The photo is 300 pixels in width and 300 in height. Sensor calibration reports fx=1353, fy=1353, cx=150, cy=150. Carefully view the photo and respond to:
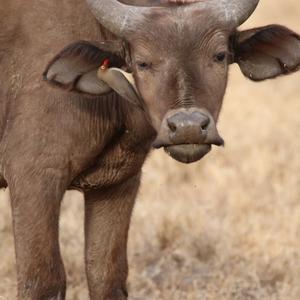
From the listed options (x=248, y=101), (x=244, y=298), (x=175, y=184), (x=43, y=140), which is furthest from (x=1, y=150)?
(x=248, y=101)

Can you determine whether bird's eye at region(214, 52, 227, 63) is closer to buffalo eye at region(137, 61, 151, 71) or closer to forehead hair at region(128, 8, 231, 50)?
forehead hair at region(128, 8, 231, 50)

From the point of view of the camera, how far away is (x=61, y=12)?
8.26 meters

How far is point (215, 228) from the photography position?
1121cm

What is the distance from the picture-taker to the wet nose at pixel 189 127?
7.26m

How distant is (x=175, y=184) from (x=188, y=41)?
216 inches

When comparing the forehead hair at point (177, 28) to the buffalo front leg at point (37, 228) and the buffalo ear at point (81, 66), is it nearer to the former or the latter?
the buffalo ear at point (81, 66)

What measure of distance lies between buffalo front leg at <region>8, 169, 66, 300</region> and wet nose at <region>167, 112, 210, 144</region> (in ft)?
3.52

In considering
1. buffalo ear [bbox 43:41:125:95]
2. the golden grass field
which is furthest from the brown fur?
the golden grass field

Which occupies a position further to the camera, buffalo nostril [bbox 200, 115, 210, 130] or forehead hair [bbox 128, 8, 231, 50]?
forehead hair [bbox 128, 8, 231, 50]

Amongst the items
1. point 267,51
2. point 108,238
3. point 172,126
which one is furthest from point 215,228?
point 172,126

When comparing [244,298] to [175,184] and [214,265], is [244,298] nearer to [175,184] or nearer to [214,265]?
[214,265]

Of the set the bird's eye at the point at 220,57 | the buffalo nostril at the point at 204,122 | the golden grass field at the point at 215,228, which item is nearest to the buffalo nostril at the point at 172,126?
the buffalo nostril at the point at 204,122

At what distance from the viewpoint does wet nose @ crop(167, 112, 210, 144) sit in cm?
726

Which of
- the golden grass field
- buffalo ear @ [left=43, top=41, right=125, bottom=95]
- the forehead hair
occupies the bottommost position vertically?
the golden grass field
